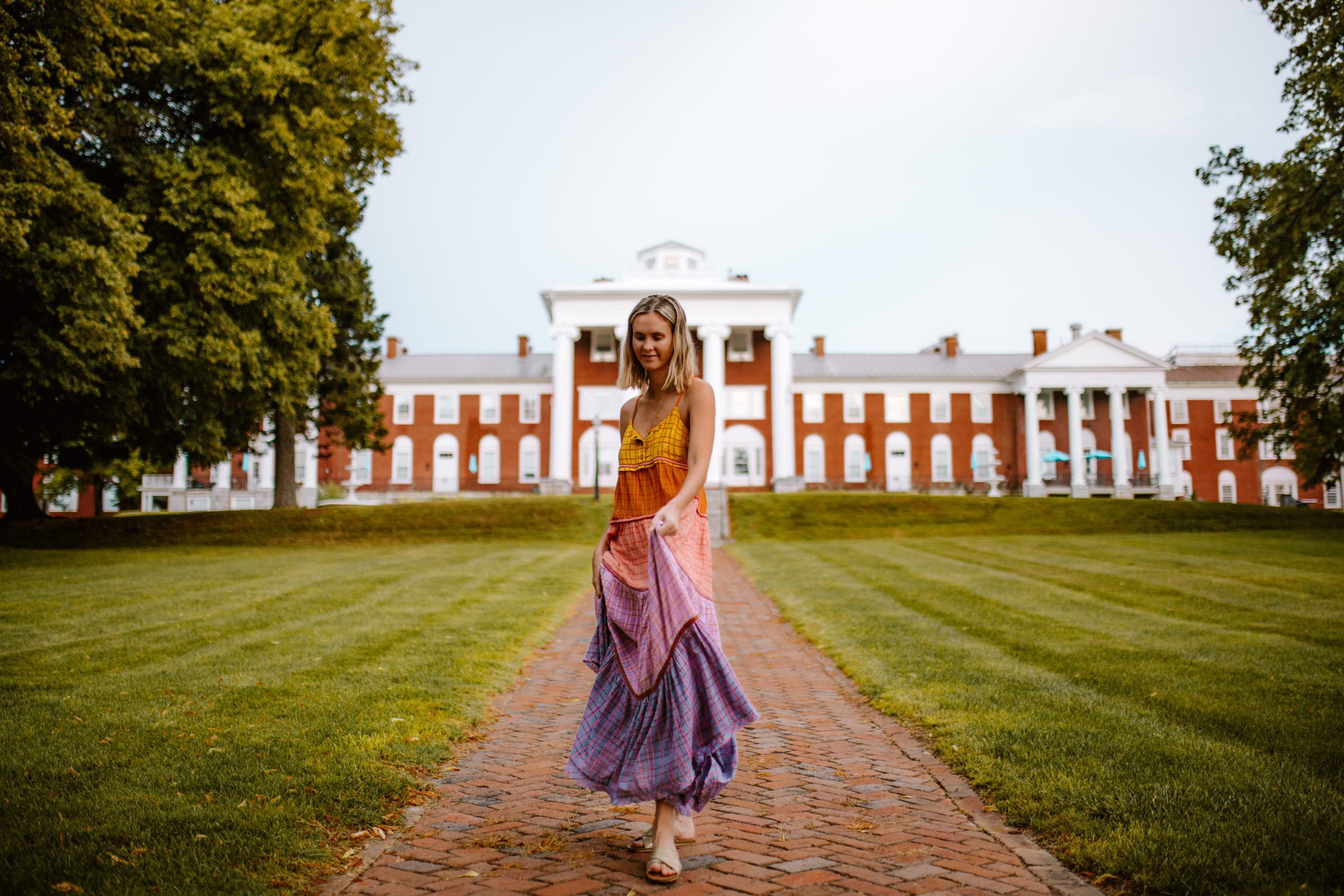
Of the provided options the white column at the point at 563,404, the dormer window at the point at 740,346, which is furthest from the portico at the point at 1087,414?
the white column at the point at 563,404

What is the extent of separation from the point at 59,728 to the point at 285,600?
618cm

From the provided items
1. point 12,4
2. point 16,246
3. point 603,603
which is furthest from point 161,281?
point 603,603

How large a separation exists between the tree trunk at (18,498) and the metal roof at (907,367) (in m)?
38.7

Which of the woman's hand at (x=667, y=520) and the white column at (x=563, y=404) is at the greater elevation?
the white column at (x=563, y=404)

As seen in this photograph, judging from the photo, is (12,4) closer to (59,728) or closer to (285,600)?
(285,600)

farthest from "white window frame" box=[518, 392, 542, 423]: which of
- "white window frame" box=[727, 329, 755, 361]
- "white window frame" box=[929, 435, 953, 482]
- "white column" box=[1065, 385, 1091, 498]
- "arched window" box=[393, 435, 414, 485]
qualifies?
"white column" box=[1065, 385, 1091, 498]

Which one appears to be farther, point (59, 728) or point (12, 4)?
point (12, 4)

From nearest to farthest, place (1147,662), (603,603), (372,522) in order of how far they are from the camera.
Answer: (603,603), (1147,662), (372,522)

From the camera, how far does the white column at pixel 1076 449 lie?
49.4 meters

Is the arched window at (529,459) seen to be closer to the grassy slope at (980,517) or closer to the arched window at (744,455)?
the arched window at (744,455)

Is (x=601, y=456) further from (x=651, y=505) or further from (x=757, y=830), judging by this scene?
(x=651, y=505)

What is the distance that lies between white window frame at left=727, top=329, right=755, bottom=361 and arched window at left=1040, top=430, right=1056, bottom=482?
18500mm

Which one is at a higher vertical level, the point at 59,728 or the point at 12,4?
the point at 12,4

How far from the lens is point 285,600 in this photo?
11.2 meters
